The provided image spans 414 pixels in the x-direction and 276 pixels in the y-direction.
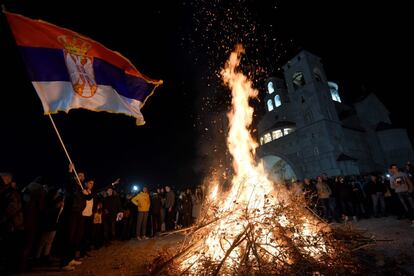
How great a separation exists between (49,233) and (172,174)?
40.5 metres

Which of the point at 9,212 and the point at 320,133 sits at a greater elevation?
the point at 320,133

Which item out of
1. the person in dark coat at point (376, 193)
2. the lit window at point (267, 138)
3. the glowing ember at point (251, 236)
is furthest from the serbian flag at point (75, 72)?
the lit window at point (267, 138)

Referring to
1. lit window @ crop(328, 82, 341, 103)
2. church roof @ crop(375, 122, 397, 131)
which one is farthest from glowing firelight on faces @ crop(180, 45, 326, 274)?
lit window @ crop(328, 82, 341, 103)

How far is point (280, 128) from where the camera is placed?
40.8 meters

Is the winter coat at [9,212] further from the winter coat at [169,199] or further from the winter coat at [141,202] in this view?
the winter coat at [169,199]

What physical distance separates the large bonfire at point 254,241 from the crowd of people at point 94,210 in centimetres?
107

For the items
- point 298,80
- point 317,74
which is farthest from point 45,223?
point 298,80

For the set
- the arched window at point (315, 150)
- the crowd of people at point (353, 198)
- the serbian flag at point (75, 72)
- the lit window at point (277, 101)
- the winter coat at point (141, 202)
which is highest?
the lit window at point (277, 101)

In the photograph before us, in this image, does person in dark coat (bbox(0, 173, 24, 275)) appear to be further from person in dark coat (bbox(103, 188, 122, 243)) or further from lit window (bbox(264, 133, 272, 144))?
lit window (bbox(264, 133, 272, 144))

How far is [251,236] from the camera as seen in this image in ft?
17.3

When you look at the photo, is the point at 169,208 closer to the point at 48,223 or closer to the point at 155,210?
the point at 155,210

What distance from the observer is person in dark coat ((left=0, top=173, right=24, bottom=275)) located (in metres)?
5.73

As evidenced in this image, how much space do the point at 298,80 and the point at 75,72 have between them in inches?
1737

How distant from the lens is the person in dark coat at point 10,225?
5734mm
